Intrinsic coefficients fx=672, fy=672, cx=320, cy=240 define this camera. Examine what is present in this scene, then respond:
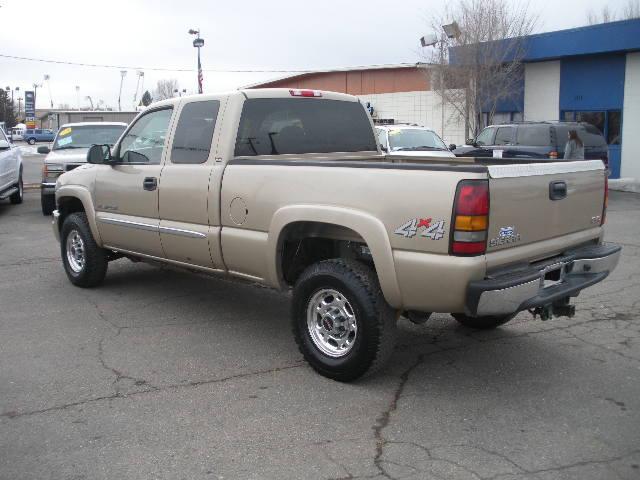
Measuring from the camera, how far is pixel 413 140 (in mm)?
15062

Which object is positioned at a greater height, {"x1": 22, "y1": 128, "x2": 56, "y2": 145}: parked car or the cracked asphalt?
{"x1": 22, "y1": 128, "x2": 56, "y2": 145}: parked car

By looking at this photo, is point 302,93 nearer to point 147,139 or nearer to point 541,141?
point 147,139

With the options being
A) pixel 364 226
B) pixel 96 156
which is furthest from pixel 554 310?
pixel 96 156

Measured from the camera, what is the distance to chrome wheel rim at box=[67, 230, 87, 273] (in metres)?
7.36

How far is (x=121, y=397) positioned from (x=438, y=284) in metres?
2.18

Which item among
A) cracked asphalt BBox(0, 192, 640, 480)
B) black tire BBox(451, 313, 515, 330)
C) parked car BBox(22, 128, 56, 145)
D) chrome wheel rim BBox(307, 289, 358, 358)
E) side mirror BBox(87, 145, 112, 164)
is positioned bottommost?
cracked asphalt BBox(0, 192, 640, 480)

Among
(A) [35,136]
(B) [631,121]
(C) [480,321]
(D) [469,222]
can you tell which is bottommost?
→ (C) [480,321]

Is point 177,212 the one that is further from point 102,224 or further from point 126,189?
point 102,224

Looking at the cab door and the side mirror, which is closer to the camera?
the cab door

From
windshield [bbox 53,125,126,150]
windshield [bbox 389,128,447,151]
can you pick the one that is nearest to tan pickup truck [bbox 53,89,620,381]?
windshield [bbox 53,125,126,150]

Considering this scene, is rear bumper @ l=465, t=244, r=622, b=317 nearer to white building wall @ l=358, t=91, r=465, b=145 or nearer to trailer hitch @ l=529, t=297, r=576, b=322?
trailer hitch @ l=529, t=297, r=576, b=322

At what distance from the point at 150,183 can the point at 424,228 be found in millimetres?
2976

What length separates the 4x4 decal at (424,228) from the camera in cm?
397

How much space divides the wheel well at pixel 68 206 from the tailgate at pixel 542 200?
5.03 metres
